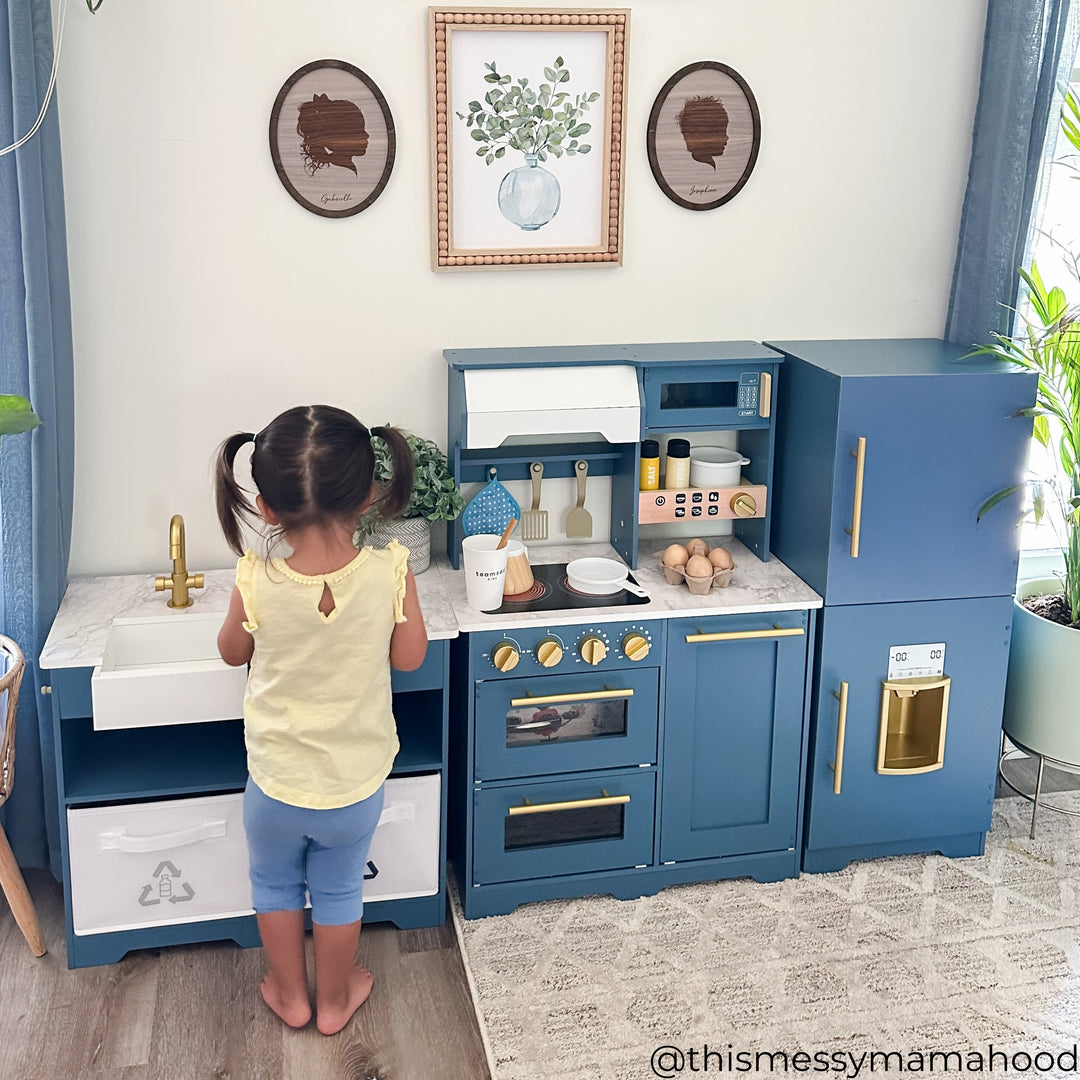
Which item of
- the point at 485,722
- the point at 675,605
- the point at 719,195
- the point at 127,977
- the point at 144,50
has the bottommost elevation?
the point at 127,977

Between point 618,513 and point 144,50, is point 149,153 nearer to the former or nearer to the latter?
point 144,50

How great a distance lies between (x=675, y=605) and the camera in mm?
2725

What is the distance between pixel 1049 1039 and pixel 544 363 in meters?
1.70

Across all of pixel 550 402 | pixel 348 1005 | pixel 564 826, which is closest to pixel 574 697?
pixel 564 826

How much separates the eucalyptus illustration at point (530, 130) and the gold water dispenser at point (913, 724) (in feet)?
4.43

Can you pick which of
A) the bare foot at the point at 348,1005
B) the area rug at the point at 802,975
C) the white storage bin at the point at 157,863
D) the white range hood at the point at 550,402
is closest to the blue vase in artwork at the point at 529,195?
the white range hood at the point at 550,402

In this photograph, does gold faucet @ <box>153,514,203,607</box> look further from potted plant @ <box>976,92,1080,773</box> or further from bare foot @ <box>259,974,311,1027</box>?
potted plant @ <box>976,92,1080,773</box>

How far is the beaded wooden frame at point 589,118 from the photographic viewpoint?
8.87ft

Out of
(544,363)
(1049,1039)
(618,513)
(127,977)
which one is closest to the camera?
(1049,1039)

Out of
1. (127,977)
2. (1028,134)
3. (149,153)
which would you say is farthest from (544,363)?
(127,977)

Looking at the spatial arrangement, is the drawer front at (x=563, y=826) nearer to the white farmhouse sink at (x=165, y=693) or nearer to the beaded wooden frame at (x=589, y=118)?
the white farmhouse sink at (x=165, y=693)

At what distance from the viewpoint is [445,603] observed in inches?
107

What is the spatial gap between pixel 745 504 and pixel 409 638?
103 centimetres

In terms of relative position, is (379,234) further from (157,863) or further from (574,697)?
(157,863)
